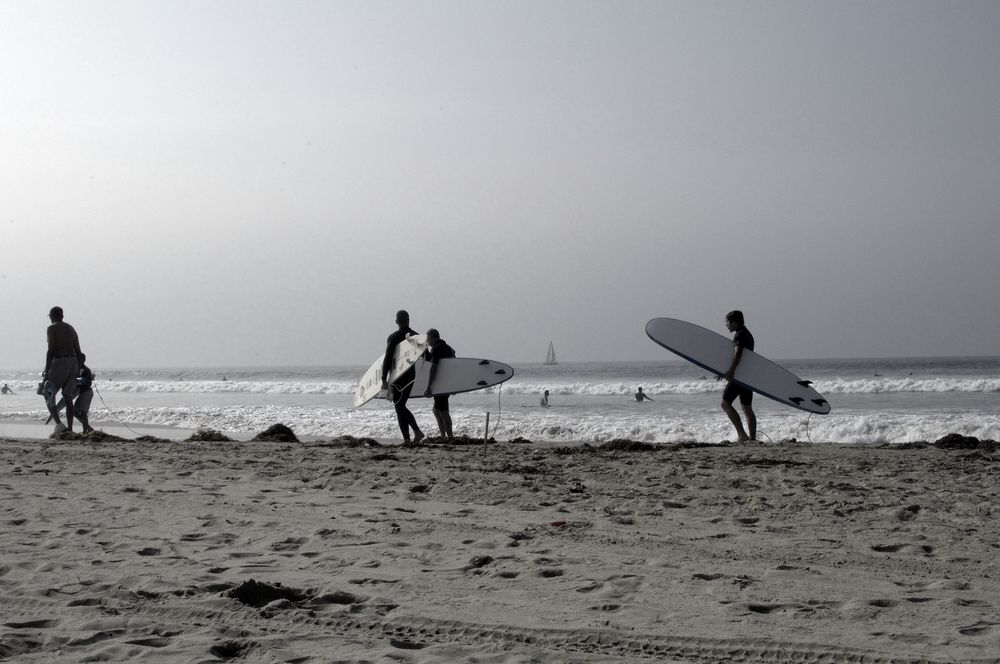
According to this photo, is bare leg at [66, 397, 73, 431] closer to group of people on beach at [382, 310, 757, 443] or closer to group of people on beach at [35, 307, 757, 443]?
group of people on beach at [35, 307, 757, 443]

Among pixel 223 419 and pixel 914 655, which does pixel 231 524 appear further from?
pixel 223 419

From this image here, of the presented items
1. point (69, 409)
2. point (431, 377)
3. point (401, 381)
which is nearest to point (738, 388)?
point (431, 377)

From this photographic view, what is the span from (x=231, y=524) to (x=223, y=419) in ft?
41.4

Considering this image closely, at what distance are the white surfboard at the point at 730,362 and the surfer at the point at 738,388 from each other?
10cm

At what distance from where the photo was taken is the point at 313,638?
296 cm

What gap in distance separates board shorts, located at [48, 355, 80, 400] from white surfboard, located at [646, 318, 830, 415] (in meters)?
7.14

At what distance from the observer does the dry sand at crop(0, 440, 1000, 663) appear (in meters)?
2.90

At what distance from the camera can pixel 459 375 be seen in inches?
420

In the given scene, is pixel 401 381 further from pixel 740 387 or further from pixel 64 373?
pixel 64 373

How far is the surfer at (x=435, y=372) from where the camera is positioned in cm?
1016

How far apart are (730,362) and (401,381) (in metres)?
3.77

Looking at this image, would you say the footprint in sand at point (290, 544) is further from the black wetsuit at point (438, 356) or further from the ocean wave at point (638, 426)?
the ocean wave at point (638, 426)

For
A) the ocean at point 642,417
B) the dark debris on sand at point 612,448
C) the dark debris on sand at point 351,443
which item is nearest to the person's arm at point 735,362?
the dark debris on sand at point 612,448

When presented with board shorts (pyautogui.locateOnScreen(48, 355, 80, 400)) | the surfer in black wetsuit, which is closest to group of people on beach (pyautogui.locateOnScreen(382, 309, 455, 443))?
the surfer in black wetsuit
